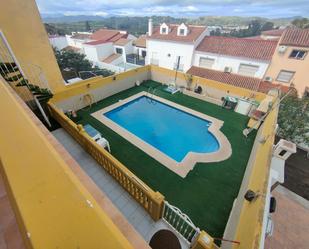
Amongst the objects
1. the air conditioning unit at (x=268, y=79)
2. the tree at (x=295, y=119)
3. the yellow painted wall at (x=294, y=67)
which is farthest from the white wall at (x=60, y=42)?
the tree at (x=295, y=119)

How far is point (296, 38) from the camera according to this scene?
1333cm

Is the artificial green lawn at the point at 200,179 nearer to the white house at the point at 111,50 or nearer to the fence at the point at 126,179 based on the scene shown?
the fence at the point at 126,179

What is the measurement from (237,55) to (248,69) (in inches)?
74.2

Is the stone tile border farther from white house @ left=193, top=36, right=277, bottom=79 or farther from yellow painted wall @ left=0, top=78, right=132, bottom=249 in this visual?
white house @ left=193, top=36, right=277, bottom=79

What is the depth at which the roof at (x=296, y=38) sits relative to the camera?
42.5ft

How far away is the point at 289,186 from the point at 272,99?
4279mm

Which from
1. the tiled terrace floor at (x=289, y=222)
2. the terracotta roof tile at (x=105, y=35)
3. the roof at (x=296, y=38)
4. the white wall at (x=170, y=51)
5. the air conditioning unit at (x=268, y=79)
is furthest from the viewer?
the terracotta roof tile at (x=105, y=35)

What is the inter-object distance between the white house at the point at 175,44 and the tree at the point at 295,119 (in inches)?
455

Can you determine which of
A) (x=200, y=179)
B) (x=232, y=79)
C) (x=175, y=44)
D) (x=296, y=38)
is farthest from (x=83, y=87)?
(x=296, y=38)

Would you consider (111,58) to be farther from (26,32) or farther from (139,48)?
(26,32)

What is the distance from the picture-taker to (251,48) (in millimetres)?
15414

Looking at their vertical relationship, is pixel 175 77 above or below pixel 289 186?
above

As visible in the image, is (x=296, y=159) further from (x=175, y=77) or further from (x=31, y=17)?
(x=31, y=17)

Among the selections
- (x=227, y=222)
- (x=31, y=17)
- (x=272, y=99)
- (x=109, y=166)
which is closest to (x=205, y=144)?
(x=227, y=222)
